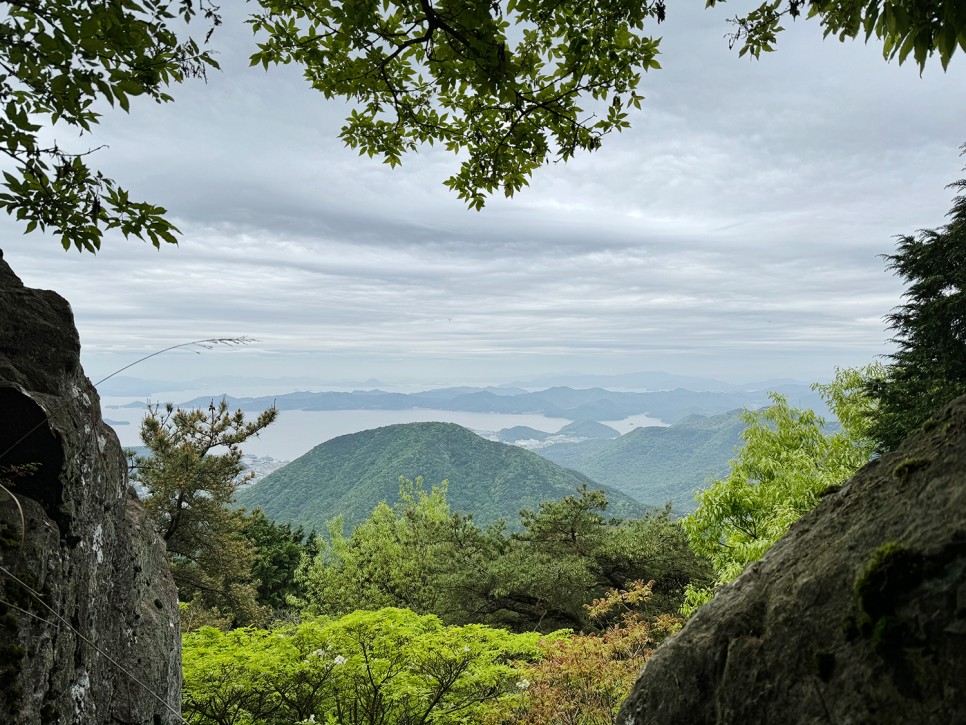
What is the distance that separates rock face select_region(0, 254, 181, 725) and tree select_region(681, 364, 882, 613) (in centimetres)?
1009

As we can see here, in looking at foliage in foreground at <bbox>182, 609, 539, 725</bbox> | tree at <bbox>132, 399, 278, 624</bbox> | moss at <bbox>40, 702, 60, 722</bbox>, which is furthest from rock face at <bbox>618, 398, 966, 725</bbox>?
tree at <bbox>132, 399, 278, 624</bbox>

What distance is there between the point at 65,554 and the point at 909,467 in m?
5.25

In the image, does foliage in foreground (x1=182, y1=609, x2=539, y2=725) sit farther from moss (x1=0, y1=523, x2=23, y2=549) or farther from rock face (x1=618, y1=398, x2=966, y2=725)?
rock face (x1=618, y1=398, x2=966, y2=725)

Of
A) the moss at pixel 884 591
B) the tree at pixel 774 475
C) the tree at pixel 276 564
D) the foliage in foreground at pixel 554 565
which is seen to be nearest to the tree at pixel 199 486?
the foliage in foreground at pixel 554 565

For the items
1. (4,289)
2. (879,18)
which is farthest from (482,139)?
(4,289)

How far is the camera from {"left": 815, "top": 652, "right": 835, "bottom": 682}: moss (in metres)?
2.07

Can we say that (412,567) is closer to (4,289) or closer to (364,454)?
(4,289)

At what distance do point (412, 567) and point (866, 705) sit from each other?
100ft

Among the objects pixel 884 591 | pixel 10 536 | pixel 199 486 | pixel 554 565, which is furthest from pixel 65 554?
pixel 554 565

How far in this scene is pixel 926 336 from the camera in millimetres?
17688

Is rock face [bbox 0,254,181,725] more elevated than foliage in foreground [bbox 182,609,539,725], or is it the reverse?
rock face [bbox 0,254,181,725]

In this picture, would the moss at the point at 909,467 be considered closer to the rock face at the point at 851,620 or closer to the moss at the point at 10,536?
the rock face at the point at 851,620

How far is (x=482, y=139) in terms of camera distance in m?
4.32

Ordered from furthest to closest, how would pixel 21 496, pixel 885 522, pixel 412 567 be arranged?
pixel 412 567 < pixel 21 496 < pixel 885 522
